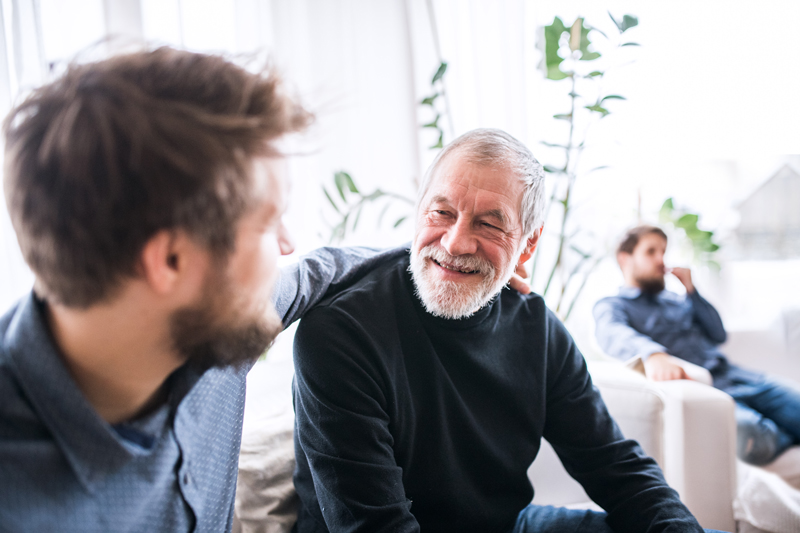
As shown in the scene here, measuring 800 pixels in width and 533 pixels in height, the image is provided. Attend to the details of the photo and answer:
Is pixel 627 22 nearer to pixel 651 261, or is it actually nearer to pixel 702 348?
pixel 651 261

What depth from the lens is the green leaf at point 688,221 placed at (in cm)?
234

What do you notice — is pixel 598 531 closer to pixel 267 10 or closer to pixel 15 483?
pixel 15 483

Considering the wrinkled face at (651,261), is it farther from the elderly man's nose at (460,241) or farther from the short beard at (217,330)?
the short beard at (217,330)

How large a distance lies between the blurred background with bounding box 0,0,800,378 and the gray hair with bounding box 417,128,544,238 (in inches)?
44.2

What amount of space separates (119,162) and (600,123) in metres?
2.40

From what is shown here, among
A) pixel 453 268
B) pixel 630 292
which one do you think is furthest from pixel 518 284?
pixel 630 292

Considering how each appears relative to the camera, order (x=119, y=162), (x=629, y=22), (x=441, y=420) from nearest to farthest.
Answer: (x=119, y=162) → (x=441, y=420) → (x=629, y=22)

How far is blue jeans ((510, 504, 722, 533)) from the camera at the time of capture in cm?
106

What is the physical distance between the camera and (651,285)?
2398 millimetres

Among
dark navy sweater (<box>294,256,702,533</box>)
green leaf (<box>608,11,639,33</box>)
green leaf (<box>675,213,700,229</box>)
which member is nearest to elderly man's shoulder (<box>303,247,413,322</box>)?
dark navy sweater (<box>294,256,702,533</box>)

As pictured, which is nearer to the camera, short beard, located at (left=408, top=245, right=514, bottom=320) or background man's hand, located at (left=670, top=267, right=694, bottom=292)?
short beard, located at (left=408, top=245, right=514, bottom=320)

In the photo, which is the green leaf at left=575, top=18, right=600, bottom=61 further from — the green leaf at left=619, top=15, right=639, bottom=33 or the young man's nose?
the young man's nose

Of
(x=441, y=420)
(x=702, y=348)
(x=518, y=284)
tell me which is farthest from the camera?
(x=702, y=348)

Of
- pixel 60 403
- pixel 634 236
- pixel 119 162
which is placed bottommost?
pixel 634 236
